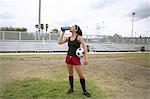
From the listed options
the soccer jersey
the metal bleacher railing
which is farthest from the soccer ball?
the metal bleacher railing

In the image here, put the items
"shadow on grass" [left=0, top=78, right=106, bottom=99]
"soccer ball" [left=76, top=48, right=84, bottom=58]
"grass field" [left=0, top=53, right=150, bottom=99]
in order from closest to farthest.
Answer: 1. "soccer ball" [left=76, top=48, right=84, bottom=58]
2. "shadow on grass" [left=0, top=78, right=106, bottom=99]
3. "grass field" [left=0, top=53, right=150, bottom=99]

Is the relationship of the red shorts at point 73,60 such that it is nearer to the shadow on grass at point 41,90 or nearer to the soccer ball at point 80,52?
the soccer ball at point 80,52

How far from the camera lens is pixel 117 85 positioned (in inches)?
352

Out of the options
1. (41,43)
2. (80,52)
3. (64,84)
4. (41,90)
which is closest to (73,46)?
(80,52)

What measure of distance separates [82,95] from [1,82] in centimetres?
284

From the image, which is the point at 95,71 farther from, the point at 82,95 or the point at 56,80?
the point at 82,95

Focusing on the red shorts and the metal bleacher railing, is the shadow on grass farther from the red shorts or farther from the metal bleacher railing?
the metal bleacher railing

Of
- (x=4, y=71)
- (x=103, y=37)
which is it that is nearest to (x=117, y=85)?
(x=4, y=71)

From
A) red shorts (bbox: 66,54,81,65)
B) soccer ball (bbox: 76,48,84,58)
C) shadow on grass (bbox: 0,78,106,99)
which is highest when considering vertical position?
soccer ball (bbox: 76,48,84,58)

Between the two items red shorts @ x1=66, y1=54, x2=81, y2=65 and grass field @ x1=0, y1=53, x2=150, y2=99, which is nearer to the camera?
red shorts @ x1=66, y1=54, x2=81, y2=65

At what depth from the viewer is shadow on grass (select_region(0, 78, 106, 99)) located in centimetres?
720

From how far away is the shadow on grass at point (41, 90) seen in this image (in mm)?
7195

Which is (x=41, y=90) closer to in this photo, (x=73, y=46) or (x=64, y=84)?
(x=64, y=84)

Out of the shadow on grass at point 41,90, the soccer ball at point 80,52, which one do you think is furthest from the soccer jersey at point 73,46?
the shadow on grass at point 41,90
